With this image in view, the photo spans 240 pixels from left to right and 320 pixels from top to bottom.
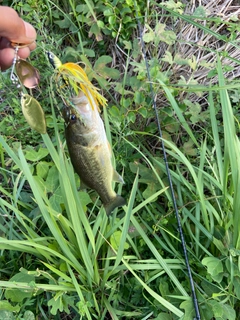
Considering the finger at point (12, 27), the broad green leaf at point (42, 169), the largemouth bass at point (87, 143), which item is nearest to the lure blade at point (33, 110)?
the largemouth bass at point (87, 143)

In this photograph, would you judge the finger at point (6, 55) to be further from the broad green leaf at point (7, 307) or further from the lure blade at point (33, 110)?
the broad green leaf at point (7, 307)

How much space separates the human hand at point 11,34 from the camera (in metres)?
1.26

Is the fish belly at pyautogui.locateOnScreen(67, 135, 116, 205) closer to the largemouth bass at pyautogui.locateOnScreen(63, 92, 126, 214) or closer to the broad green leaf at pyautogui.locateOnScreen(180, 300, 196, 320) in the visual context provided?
the largemouth bass at pyautogui.locateOnScreen(63, 92, 126, 214)

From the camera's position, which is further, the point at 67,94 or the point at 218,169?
the point at 218,169

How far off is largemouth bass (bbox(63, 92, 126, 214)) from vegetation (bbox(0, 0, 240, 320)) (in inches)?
9.5

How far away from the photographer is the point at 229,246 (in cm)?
172

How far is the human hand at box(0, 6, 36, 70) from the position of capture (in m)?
1.26

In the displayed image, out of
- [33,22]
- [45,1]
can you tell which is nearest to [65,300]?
[33,22]

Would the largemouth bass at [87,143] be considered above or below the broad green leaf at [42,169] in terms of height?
above

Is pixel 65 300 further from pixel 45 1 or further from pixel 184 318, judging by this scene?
pixel 45 1

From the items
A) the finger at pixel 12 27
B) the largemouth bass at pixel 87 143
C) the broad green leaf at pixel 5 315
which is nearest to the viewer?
the largemouth bass at pixel 87 143

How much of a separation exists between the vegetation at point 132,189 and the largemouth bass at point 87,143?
241mm

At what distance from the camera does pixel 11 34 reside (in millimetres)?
1299

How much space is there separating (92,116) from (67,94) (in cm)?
17
